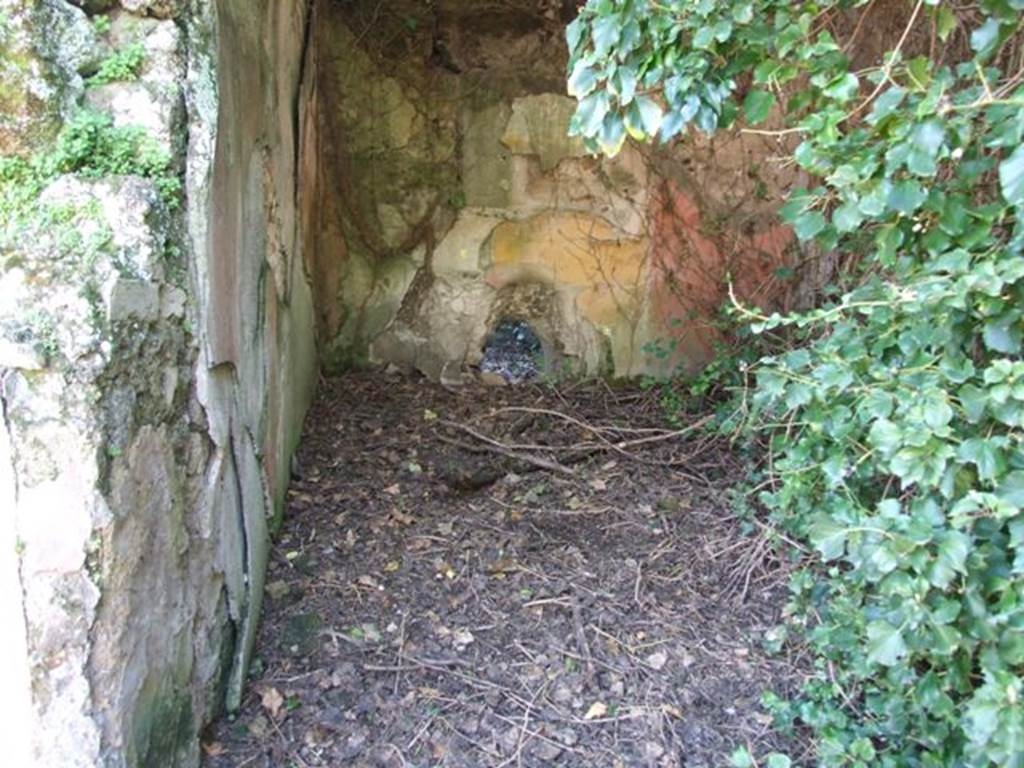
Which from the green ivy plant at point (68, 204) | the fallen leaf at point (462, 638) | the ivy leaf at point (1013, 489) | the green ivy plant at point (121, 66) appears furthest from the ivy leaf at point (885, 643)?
the green ivy plant at point (121, 66)

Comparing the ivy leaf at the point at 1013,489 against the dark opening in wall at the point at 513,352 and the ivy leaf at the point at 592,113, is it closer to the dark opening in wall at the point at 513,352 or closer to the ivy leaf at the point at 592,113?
the ivy leaf at the point at 592,113

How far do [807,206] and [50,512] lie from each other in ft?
4.92

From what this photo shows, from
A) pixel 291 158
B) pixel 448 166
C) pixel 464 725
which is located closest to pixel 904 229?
pixel 464 725

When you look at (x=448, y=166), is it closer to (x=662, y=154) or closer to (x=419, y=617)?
(x=662, y=154)

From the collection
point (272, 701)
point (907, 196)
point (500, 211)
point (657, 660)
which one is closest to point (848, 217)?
point (907, 196)

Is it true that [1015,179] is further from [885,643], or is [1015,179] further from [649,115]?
[885,643]

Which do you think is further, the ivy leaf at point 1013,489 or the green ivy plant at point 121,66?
the green ivy plant at point 121,66

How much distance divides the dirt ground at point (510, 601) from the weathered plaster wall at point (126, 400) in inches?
11.1

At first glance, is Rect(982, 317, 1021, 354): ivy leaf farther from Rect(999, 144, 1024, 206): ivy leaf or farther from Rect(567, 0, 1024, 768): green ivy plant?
Rect(999, 144, 1024, 206): ivy leaf

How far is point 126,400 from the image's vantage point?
1.40 meters

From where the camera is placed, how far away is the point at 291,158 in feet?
8.89

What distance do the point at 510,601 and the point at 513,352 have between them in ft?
6.05

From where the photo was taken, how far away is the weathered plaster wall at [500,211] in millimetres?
3424

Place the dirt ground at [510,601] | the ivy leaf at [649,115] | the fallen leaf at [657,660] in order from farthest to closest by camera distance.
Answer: the fallen leaf at [657,660] < the dirt ground at [510,601] < the ivy leaf at [649,115]
